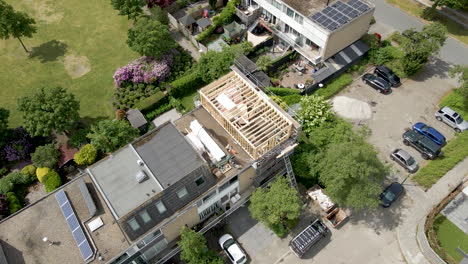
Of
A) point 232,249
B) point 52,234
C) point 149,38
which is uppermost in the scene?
point 149,38

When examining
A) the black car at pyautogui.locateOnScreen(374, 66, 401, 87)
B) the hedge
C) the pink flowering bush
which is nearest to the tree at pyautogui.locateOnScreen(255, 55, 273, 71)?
the pink flowering bush

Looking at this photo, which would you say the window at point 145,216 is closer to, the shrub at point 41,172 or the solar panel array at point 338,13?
the shrub at point 41,172

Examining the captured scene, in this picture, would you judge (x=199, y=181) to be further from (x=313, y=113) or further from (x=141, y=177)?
(x=313, y=113)

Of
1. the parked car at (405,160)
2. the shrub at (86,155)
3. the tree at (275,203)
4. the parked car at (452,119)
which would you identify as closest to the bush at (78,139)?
the shrub at (86,155)

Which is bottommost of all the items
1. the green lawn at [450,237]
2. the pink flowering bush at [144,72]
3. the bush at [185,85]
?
the green lawn at [450,237]

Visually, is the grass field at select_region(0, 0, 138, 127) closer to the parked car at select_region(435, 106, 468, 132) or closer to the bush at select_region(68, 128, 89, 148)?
the bush at select_region(68, 128, 89, 148)

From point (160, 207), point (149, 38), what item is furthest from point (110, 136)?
point (149, 38)
